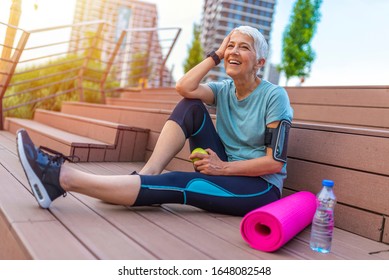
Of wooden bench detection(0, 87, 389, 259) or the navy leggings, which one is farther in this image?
the navy leggings

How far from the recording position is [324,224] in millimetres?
1333

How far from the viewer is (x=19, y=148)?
4.30 feet

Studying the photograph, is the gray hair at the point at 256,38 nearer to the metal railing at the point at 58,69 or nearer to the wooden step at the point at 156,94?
the wooden step at the point at 156,94

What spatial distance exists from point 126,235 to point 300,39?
17.4m

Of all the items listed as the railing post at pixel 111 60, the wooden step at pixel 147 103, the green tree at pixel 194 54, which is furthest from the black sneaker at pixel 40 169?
the green tree at pixel 194 54

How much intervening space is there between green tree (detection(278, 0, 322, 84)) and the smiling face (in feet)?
50.3

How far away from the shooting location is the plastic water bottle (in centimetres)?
133

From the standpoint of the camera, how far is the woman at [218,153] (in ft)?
4.58

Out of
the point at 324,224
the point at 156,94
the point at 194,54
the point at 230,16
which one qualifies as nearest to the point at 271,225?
the point at 324,224

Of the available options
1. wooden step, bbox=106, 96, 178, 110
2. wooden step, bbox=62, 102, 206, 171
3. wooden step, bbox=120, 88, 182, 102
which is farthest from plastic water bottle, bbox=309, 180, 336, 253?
wooden step, bbox=120, 88, 182, 102

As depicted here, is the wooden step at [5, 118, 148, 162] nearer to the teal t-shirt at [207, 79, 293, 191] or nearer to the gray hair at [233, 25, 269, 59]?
the teal t-shirt at [207, 79, 293, 191]

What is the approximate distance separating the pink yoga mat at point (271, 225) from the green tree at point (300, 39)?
621 inches

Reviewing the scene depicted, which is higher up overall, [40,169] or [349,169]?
[349,169]

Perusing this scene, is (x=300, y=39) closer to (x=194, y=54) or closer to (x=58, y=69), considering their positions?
(x=194, y=54)
